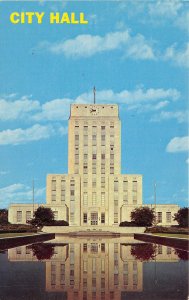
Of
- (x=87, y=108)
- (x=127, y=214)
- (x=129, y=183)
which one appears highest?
(x=87, y=108)

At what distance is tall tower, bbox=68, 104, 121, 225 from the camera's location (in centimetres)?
8625

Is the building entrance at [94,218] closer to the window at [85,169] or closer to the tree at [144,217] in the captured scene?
the window at [85,169]

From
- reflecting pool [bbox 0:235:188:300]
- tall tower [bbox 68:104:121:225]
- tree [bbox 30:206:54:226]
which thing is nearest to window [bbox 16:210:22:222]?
tall tower [bbox 68:104:121:225]

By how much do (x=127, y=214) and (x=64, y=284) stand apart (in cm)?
7119

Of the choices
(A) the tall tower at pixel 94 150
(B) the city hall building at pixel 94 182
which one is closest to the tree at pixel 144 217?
(B) the city hall building at pixel 94 182

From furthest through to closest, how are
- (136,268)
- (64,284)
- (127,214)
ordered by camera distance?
(127,214) < (136,268) < (64,284)

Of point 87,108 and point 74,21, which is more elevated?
point 87,108

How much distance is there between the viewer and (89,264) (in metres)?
15.6

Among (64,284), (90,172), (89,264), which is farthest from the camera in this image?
(90,172)

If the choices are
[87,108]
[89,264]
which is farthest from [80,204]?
[89,264]

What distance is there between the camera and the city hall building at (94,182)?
81500mm

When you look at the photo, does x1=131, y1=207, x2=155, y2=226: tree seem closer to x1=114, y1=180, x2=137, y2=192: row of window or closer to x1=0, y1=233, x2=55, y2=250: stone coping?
x1=114, y1=180, x2=137, y2=192: row of window

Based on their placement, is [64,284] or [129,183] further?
[129,183]

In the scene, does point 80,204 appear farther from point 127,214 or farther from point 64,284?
point 64,284
